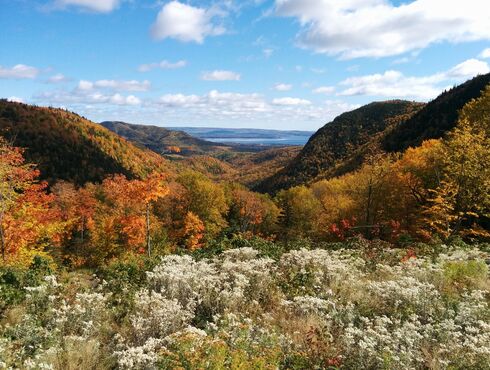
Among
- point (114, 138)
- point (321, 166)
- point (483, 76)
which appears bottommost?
point (321, 166)

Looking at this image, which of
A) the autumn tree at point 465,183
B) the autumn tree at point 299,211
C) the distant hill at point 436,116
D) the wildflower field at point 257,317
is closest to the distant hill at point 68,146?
the autumn tree at point 299,211

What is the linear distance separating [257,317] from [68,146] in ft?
540

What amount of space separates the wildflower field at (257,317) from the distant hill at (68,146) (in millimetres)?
120858

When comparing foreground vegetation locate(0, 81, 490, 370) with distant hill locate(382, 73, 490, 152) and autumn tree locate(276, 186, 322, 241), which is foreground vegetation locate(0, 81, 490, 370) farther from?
distant hill locate(382, 73, 490, 152)

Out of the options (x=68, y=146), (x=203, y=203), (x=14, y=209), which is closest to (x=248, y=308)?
(x=14, y=209)

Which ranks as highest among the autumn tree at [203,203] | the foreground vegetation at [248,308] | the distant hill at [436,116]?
the distant hill at [436,116]

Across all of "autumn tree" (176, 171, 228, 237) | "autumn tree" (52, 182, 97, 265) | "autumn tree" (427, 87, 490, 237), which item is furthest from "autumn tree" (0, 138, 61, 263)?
"autumn tree" (176, 171, 228, 237)

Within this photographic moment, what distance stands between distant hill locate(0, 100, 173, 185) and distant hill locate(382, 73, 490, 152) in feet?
306

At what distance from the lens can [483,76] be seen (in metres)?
139

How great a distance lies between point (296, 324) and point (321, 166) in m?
189

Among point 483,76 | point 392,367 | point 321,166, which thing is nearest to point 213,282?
point 392,367

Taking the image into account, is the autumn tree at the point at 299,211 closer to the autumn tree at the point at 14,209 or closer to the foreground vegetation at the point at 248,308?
the autumn tree at the point at 14,209

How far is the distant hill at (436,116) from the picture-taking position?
126 meters

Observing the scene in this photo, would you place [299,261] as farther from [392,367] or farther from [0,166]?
[0,166]
